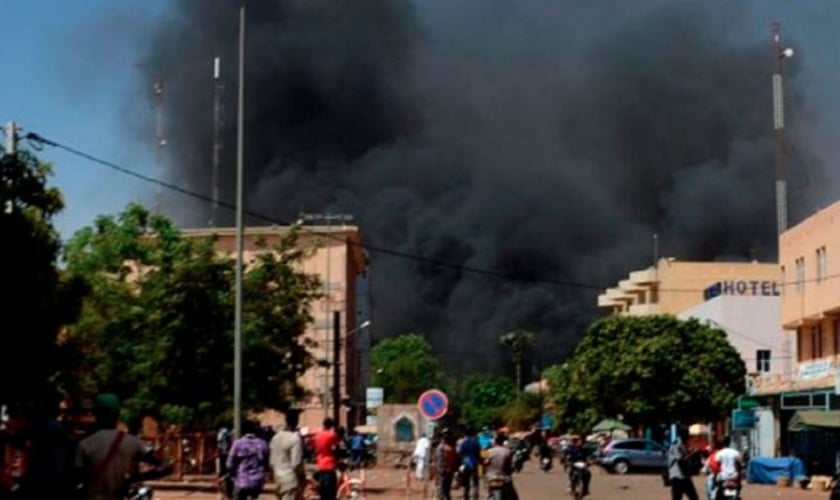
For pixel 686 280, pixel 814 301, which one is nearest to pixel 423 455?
pixel 814 301

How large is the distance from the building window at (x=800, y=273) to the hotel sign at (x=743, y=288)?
42278mm

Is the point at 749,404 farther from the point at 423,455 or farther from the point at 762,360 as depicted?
the point at 423,455

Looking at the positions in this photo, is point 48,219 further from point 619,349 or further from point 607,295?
point 607,295

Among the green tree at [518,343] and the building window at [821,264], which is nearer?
the building window at [821,264]

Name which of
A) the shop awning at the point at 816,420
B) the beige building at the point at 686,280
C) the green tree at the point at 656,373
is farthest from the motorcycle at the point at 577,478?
the beige building at the point at 686,280

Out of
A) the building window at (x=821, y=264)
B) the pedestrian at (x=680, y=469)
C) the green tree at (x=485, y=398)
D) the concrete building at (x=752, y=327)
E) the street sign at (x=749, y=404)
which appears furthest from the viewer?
the green tree at (x=485, y=398)

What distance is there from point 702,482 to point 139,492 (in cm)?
3601

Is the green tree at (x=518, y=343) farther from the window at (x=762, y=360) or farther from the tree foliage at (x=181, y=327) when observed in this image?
the tree foliage at (x=181, y=327)

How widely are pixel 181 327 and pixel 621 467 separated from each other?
103 ft

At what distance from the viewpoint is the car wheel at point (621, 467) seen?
70.1 metres

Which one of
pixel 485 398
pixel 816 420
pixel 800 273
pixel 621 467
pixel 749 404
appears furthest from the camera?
pixel 485 398

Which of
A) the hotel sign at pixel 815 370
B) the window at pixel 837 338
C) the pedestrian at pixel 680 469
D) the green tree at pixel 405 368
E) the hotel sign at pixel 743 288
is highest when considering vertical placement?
the hotel sign at pixel 743 288

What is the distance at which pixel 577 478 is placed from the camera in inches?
1698

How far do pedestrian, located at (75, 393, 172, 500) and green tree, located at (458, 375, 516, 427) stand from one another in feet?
477
